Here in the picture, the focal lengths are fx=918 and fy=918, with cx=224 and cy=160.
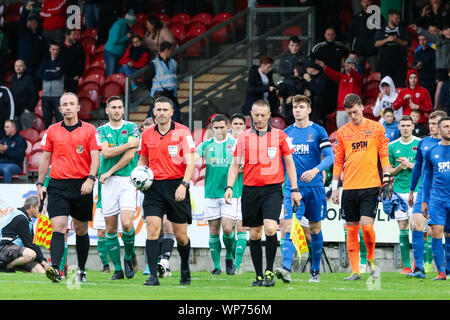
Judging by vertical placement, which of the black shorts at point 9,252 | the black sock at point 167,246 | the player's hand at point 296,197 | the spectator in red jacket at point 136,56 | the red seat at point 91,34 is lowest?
the black shorts at point 9,252

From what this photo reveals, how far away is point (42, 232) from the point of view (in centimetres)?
1580

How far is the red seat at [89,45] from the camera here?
23878mm

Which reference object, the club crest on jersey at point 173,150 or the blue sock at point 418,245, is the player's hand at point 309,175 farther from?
the blue sock at point 418,245

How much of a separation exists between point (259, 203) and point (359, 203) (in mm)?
1805

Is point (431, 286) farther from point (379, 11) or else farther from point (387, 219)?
point (379, 11)

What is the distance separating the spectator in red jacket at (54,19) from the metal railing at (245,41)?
14.4 ft

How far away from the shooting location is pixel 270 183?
11031 millimetres

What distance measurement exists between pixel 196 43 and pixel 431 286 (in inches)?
391

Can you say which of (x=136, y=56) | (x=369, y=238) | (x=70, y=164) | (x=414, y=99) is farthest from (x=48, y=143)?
(x=136, y=56)

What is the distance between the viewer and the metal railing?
1955 cm

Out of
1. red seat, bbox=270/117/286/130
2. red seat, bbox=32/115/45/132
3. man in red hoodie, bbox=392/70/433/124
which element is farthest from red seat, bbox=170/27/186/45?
man in red hoodie, bbox=392/70/433/124

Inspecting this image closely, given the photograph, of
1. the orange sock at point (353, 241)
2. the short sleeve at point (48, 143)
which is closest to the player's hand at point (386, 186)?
the orange sock at point (353, 241)
